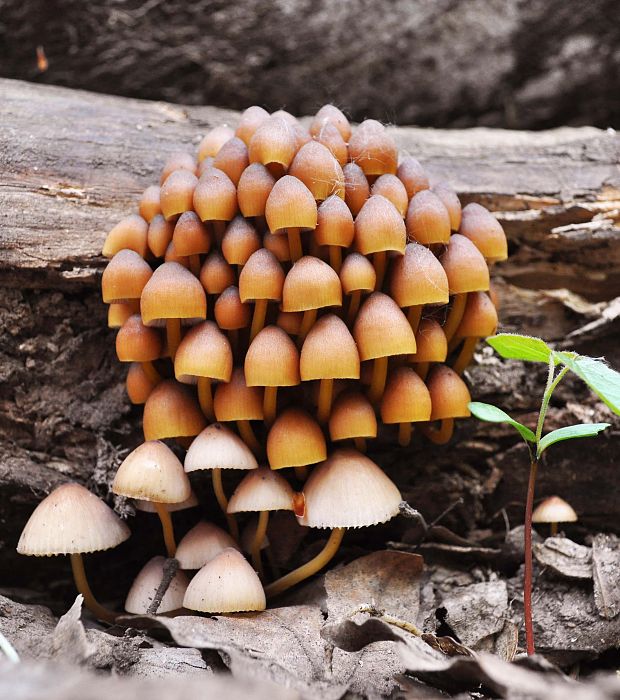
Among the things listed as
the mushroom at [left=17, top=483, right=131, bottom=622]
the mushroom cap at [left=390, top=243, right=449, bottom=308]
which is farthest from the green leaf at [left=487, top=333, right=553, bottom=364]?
the mushroom at [left=17, top=483, right=131, bottom=622]

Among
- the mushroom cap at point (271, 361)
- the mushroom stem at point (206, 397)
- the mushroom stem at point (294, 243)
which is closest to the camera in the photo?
the mushroom cap at point (271, 361)

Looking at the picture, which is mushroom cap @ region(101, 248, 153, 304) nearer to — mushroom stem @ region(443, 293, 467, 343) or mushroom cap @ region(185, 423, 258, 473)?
mushroom cap @ region(185, 423, 258, 473)

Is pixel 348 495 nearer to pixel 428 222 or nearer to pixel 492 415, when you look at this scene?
pixel 492 415

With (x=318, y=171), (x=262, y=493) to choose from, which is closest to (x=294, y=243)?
(x=318, y=171)

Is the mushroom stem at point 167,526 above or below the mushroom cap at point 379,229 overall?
below

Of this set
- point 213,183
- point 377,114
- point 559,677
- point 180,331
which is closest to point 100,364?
point 180,331

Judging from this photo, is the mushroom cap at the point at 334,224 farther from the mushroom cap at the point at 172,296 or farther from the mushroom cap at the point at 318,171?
the mushroom cap at the point at 172,296

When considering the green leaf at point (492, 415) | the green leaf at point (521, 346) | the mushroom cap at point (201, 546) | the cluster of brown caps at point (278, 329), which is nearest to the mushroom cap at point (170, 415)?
the cluster of brown caps at point (278, 329)

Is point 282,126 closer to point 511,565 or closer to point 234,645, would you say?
point 234,645
